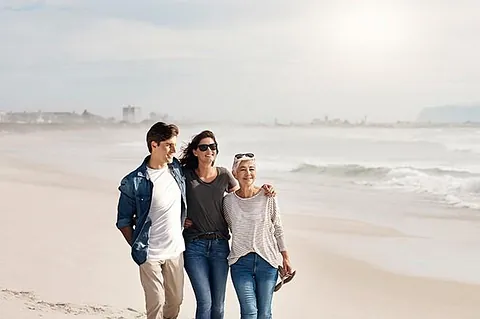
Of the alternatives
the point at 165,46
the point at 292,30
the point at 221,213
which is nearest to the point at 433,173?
the point at 292,30

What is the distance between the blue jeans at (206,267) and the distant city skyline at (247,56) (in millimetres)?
13917

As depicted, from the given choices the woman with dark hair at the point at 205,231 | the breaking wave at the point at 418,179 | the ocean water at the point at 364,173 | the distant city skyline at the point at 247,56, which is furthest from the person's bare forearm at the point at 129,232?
the distant city skyline at the point at 247,56

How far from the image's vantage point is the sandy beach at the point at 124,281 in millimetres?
4516

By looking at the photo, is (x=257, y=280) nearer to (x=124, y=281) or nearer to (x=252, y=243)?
(x=252, y=243)

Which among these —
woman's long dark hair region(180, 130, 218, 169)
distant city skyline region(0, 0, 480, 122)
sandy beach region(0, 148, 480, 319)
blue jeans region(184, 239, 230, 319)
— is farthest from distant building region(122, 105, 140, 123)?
blue jeans region(184, 239, 230, 319)

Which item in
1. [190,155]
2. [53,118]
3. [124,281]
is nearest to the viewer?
[190,155]

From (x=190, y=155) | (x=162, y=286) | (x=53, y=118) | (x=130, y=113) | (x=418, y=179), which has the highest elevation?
(x=190, y=155)

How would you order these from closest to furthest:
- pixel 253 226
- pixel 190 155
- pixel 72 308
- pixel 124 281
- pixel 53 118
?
pixel 253 226 → pixel 190 155 → pixel 72 308 → pixel 124 281 → pixel 53 118

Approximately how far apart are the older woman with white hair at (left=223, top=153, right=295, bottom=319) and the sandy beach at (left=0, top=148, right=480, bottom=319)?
1384 mm

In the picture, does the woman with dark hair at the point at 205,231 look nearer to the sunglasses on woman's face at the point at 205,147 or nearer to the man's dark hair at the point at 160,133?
the sunglasses on woman's face at the point at 205,147

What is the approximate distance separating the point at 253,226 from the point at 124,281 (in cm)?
243

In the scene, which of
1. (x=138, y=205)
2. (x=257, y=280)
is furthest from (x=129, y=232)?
(x=257, y=280)

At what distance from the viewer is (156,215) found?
116 inches

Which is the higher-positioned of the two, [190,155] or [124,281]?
[190,155]
